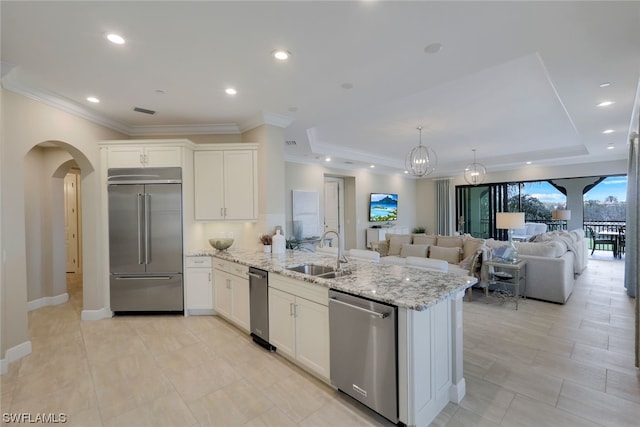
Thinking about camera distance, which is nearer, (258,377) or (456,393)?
(456,393)

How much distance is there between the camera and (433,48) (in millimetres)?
2430

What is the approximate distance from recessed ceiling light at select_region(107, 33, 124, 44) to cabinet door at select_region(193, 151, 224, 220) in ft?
6.52

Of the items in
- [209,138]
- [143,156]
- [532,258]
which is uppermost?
[209,138]

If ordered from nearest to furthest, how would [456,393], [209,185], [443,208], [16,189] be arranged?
[456,393]
[16,189]
[209,185]
[443,208]

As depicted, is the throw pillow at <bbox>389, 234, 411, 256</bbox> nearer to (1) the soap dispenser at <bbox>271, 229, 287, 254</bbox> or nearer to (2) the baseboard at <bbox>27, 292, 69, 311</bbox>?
(1) the soap dispenser at <bbox>271, 229, 287, 254</bbox>

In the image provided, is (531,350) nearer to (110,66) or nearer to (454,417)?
(454,417)

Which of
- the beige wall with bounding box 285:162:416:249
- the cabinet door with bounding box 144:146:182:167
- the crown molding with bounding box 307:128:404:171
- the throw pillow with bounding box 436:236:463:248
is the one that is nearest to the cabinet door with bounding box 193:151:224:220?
the cabinet door with bounding box 144:146:182:167

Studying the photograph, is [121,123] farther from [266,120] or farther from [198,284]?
[198,284]

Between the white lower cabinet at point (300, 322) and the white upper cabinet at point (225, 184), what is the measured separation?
64.5 inches

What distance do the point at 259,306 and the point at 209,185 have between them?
6.79 feet

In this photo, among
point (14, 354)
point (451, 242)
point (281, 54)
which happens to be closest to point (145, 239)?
point (14, 354)

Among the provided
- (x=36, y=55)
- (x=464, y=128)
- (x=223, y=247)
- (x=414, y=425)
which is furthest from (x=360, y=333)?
(x=464, y=128)

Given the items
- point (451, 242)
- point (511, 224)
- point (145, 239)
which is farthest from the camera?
point (451, 242)

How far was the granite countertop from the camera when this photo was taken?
6.34ft
